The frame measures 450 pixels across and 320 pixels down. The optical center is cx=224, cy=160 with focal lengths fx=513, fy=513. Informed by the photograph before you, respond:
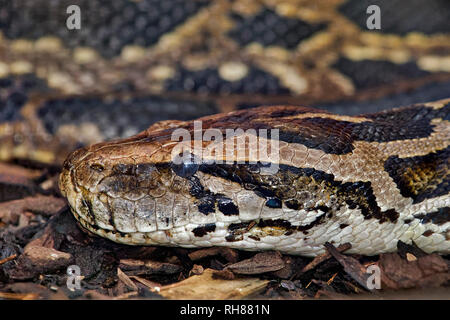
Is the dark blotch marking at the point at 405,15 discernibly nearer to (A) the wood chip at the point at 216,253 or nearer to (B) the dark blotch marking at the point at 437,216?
(B) the dark blotch marking at the point at 437,216

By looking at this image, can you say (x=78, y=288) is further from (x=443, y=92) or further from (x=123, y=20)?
(x=443, y=92)

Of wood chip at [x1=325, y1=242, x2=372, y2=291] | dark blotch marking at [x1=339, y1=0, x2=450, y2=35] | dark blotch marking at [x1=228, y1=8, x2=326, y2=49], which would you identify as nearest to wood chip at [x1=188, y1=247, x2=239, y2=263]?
wood chip at [x1=325, y1=242, x2=372, y2=291]

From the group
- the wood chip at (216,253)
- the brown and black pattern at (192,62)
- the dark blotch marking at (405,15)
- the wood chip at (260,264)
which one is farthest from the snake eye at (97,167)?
the dark blotch marking at (405,15)

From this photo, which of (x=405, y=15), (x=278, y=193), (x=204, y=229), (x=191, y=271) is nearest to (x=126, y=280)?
(x=191, y=271)

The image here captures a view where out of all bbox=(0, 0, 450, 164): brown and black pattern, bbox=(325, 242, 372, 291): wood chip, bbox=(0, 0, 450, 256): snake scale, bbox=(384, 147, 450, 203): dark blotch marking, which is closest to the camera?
bbox=(325, 242, 372, 291): wood chip

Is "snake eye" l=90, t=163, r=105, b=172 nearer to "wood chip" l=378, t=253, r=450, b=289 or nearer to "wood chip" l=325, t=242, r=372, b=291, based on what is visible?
"wood chip" l=325, t=242, r=372, b=291

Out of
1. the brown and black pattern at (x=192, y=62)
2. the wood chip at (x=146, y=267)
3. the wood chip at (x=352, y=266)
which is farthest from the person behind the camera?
the brown and black pattern at (x=192, y=62)

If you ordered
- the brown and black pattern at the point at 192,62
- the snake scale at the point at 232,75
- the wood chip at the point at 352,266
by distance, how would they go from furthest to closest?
the brown and black pattern at the point at 192,62
the snake scale at the point at 232,75
the wood chip at the point at 352,266

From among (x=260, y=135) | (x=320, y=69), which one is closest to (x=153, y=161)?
(x=260, y=135)
